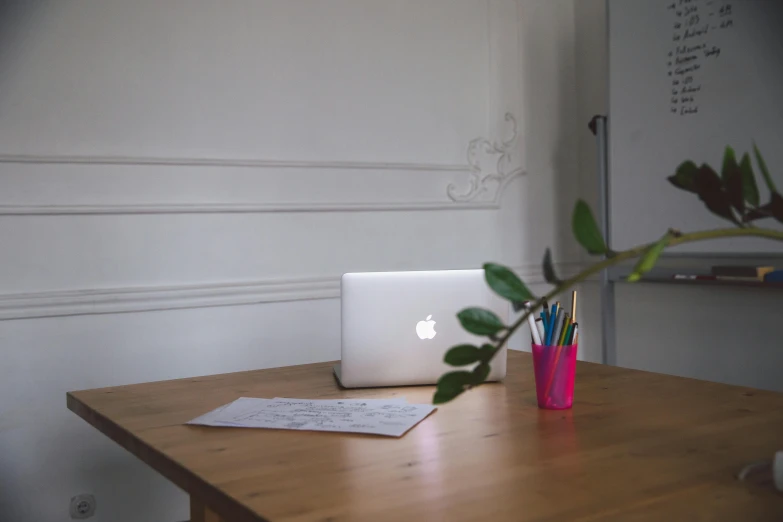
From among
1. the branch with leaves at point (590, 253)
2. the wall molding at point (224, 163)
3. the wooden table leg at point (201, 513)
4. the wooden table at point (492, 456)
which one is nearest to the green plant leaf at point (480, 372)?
the branch with leaves at point (590, 253)

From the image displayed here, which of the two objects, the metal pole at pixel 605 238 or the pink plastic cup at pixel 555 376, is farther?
the metal pole at pixel 605 238

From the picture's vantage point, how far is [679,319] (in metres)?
2.99

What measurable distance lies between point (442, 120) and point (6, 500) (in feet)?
6.85

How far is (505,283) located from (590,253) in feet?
0.20

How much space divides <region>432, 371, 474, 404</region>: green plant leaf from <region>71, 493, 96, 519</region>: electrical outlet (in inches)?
87.5

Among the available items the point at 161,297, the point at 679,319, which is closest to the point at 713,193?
the point at 161,297

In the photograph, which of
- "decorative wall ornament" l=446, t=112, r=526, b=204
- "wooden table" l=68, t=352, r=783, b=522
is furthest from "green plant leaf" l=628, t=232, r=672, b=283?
"decorative wall ornament" l=446, t=112, r=526, b=204

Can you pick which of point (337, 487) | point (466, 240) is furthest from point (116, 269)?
point (337, 487)

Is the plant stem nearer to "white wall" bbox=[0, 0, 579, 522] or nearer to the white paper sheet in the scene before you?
the white paper sheet

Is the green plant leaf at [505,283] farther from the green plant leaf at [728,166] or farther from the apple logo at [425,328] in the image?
the apple logo at [425,328]

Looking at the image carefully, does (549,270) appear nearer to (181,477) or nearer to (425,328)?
(181,477)

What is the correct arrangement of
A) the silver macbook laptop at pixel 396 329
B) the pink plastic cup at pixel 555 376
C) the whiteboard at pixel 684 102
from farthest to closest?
the whiteboard at pixel 684 102 → the silver macbook laptop at pixel 396 329 → the pink plastic cup at pixel 555 376

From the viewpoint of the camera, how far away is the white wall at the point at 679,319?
266 centimetres

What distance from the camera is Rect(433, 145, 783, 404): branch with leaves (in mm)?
490
